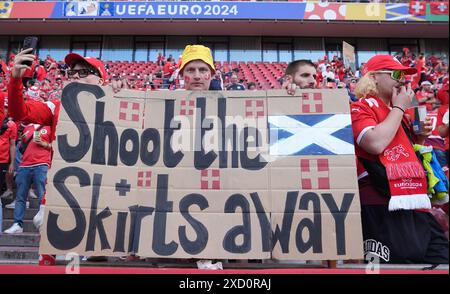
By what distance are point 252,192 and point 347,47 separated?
2.18m

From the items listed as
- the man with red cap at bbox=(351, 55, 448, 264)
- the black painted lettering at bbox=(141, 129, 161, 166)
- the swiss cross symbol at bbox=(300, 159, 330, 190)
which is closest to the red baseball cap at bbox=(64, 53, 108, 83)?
the black painted lettering at bbox=(141, 129, 161, 166)

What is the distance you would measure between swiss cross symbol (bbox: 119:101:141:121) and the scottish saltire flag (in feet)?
2.77

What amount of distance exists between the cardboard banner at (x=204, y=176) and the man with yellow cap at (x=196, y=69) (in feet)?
0.97

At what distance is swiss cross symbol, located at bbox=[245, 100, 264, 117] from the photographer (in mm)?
2508

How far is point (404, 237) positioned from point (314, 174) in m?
0.63

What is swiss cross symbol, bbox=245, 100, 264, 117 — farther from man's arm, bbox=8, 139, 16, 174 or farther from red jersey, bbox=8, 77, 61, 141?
man's arm, bbox=8, 139, 16, 174

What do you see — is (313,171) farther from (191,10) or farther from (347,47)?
(191,10)

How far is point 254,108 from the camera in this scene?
2.52 m

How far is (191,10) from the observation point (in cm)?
1877

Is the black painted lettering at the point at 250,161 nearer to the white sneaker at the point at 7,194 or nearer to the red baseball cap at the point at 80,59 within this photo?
the red baseball cap at the point at 80,59

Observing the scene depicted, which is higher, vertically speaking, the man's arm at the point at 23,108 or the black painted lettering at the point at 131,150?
the man's arm at the point at 23,108

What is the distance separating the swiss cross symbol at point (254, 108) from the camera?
2.51 meters

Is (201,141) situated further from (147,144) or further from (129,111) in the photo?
(129,111)

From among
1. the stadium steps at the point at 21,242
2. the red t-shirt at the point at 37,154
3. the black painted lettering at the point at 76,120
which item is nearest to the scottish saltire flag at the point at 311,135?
the black painted lettering at the point at 76,120
